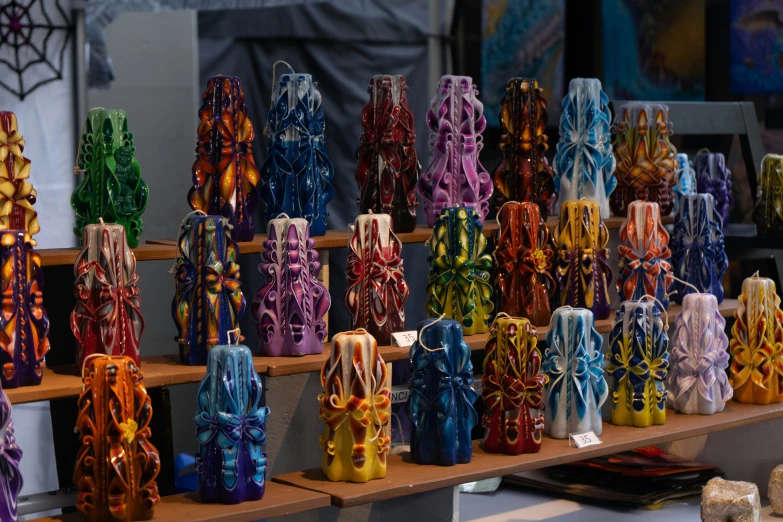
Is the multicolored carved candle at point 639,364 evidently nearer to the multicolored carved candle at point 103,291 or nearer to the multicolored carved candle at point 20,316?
the multicolored carved candle at point 103,291

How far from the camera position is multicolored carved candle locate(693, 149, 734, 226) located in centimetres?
333

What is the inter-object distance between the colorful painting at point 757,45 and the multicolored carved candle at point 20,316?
10.1 feet

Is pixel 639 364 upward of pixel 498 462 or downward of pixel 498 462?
upward

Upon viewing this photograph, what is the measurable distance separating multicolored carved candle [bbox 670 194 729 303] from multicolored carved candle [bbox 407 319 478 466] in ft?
3.10

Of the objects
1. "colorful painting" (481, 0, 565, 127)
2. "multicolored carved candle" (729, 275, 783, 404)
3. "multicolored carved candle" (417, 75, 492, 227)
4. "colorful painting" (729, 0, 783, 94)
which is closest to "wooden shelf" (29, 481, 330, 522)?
"multicolored carved candle" (417, 75, 492, 227)

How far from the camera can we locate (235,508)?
205 centimetres

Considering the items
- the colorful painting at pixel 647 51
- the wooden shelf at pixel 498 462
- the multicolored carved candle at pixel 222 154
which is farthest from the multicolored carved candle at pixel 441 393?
the colorful painting at pixel 647 51

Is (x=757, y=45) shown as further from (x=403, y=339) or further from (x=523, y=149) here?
(x=403, y=339)

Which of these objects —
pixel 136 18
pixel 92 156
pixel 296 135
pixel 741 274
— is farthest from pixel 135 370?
pixel 741 274

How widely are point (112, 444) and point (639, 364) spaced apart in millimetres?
1247

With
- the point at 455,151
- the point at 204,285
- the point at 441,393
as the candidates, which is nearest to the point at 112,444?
the point at 204,285

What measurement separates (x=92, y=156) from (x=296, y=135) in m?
0.46

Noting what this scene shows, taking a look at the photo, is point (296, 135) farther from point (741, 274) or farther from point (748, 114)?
point (741, 274)

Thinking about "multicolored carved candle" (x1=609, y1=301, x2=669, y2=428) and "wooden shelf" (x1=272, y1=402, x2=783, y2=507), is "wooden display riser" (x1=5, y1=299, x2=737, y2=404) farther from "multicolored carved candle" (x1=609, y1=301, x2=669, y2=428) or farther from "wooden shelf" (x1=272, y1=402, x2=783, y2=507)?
"multicolored carved candle" (x1=609, y1=301, x2=669, y2=428)
